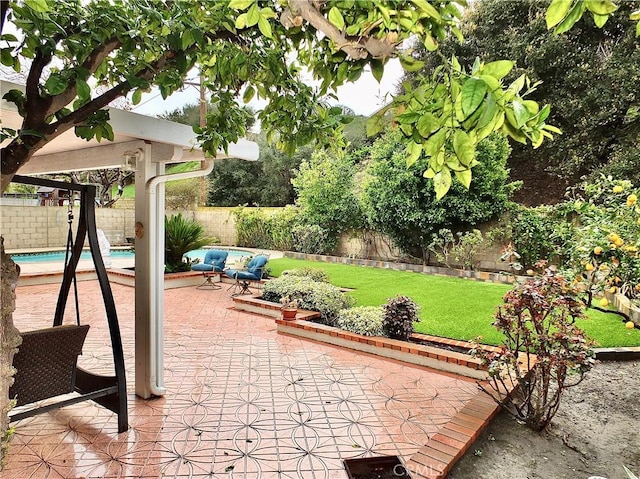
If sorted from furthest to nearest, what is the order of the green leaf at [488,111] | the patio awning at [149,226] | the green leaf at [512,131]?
the patio awning at [149,226] → the green leaf at [512,131] → the green leaf at [488,111]

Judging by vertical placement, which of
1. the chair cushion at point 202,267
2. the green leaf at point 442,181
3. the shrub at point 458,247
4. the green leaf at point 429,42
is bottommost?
the chair cushion at point 202,267

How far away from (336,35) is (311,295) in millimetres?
5683

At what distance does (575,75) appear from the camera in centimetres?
1147

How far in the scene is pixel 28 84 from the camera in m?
1.55

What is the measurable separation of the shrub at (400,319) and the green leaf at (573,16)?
14.3 ft

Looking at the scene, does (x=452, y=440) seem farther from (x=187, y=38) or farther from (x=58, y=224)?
(x=58, y=224)

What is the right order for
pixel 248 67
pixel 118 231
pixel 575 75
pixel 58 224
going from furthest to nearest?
1. pixel 118 231
2. pixel 58 224
3. pixel 575 75
4. pixel 248 67

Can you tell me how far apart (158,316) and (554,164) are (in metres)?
13.0

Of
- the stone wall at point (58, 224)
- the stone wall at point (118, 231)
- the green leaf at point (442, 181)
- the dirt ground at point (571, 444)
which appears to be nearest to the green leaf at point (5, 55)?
the green leaf at point (442, 181)

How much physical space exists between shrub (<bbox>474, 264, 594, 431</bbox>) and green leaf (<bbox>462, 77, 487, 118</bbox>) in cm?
266

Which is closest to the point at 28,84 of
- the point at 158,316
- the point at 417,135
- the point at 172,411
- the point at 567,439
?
the point at 417,135

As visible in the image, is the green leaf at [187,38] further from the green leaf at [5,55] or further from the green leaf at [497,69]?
the green leaf at [497,69]

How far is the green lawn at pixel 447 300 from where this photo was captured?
5285 millimetres

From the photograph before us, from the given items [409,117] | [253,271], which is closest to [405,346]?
[409,117]
